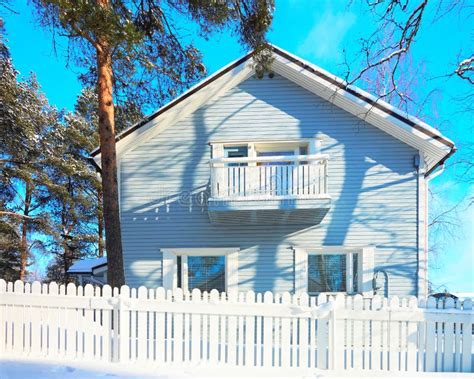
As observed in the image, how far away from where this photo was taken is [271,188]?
7191 mm

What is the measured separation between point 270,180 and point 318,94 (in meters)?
2.89

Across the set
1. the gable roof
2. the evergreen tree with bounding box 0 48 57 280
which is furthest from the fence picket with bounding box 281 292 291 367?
the evergreen tree with bounding box 0 48 57 280

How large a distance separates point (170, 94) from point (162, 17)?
6.41ft

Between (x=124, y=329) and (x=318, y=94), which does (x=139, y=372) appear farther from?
(x=318, y=94)

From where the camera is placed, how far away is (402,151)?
795 centimetres

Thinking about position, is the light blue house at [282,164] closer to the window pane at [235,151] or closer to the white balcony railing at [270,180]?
the window pane at [235,151]

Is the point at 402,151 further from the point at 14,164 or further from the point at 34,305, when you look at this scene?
→ the point at 14,164

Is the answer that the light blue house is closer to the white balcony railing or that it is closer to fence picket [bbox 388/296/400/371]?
the white balcony railing

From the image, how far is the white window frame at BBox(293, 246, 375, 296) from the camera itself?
780 centimetres

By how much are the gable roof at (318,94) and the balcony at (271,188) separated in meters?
2.01

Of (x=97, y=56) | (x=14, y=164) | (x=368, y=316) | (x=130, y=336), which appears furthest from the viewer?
(x=14, y=164)

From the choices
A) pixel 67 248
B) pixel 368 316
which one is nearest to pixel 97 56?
pixel 368 316

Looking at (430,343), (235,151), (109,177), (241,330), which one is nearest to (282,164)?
(235,151)

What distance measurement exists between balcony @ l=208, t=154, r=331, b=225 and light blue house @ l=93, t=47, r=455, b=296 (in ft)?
1.13
